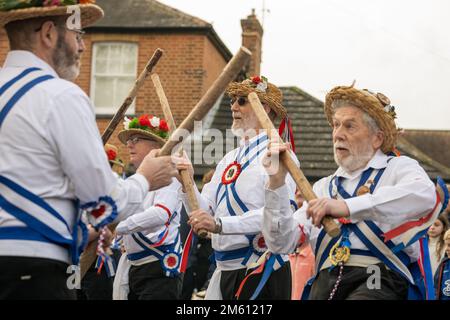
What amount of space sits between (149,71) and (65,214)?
2.55m

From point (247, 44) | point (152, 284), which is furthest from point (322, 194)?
point (247, 44)

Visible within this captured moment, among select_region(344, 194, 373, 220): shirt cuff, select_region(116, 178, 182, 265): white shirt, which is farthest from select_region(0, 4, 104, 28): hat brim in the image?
select_region(116, 178, 182, 265): white shirt

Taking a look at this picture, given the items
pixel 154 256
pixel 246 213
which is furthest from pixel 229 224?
pixel 154 256

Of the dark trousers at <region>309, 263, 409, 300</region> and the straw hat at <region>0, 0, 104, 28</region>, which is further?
the dark trousers at <region>309, 263, 409, 300</region>

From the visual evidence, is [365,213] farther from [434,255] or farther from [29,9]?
[434,255]

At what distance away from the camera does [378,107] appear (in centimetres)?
482

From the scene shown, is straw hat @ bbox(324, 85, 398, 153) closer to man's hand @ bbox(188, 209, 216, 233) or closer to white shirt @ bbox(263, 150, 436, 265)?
white shirt @ bbox(263, 150, 436, 265)

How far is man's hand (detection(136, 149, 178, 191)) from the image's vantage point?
3936mm

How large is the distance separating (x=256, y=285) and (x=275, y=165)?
124 centimetres

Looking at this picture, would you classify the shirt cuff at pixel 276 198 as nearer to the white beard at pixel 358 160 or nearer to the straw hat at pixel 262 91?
the white beard at pixel 358 160

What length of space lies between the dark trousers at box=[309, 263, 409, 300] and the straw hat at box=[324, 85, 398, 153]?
0.80 metres

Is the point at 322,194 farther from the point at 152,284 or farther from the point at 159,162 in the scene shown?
the point at 152,284

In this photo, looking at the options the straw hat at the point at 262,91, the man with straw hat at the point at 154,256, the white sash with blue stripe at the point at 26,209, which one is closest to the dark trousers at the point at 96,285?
the man with straw hat at the point at 154,256

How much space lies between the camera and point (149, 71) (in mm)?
5906
